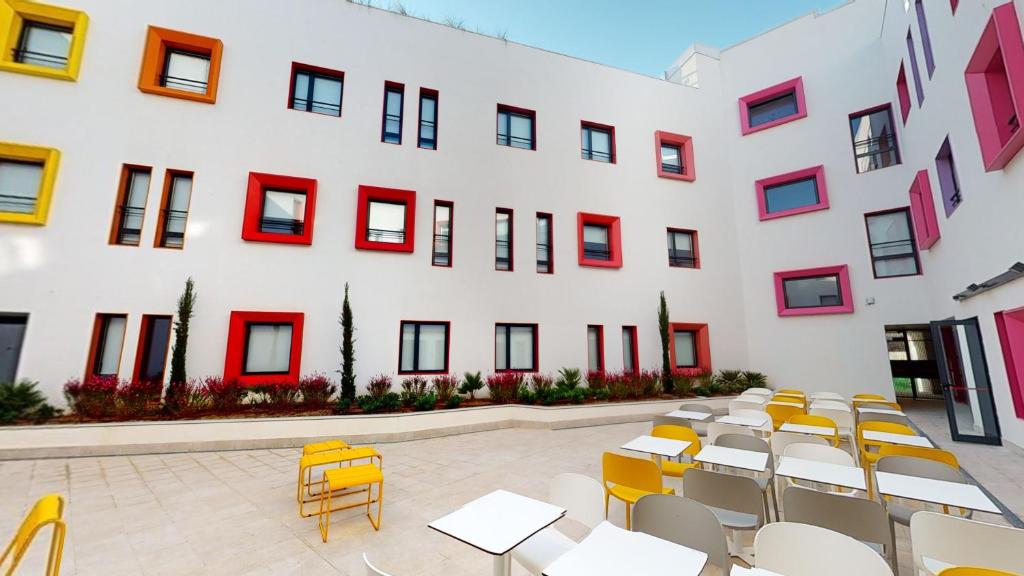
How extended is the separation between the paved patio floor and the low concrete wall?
245 mm

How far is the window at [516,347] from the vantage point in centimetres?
1052

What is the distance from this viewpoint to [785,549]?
2.19 m

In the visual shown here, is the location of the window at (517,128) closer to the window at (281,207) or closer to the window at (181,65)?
the window at (281,207)

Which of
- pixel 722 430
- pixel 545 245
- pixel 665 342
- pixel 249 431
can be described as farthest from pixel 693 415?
pixel 249 431

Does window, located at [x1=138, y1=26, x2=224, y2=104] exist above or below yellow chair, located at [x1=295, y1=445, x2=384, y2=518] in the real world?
above

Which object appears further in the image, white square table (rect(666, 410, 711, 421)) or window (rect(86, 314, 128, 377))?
window (rect(86, 314, 128, 377))

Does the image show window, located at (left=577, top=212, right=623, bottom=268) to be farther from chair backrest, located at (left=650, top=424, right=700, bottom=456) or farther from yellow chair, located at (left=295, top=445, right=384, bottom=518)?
yellow chair, located at (left=295, top=445, right=384, bottom=518)

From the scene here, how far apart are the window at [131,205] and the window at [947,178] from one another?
55.0ft

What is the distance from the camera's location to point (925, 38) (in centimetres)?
803

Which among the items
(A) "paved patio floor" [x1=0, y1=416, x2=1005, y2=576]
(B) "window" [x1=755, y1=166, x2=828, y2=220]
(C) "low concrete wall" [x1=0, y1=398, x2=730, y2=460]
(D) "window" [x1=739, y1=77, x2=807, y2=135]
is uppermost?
(D) "window" [x1=739, y1=77, x2=807, y2=135]

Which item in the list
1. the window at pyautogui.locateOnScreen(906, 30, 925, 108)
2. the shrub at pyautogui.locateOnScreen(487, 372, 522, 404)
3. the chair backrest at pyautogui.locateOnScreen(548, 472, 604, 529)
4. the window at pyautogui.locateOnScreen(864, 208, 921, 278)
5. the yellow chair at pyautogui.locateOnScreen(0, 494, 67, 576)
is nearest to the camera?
the yellow chair at pyautogui.locateOnScreen(0, 494, 67, 576)

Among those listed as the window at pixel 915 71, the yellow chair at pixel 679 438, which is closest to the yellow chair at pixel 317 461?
the yellow chair at pixel 679 438

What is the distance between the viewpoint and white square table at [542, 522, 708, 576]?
76.3 inches

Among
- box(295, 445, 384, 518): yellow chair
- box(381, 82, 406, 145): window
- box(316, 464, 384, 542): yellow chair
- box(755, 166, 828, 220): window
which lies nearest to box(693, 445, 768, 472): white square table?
box(316, 464, 384, 542): yellow chair
